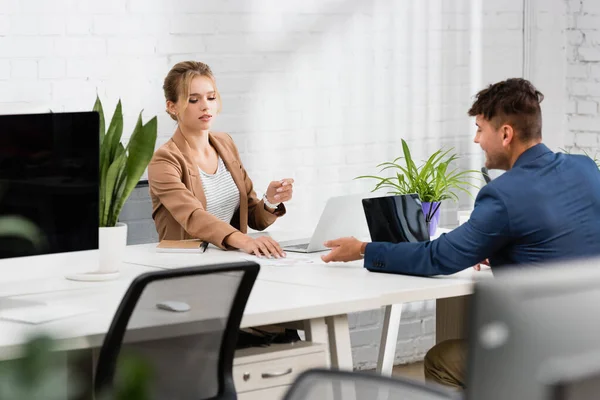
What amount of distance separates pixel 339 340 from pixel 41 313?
0.79 m

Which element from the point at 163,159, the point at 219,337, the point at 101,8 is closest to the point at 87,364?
the point at 219,337

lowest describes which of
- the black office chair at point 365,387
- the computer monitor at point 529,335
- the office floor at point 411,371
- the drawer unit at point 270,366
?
the office floor at point 411,371

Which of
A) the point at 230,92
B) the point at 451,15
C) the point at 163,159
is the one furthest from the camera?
the point at 451,15

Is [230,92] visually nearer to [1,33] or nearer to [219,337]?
[1,33]

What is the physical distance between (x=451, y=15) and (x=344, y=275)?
Result: 8.16ft

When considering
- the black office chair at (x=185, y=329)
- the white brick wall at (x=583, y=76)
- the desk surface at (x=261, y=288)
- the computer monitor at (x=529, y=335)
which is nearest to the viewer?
the computer monitor at (x=529, y=335)

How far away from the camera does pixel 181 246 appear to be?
353 cm

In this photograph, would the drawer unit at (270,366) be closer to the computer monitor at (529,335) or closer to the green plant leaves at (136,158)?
the green plant leaves at (136,158)

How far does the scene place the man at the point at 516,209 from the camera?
9.50ft

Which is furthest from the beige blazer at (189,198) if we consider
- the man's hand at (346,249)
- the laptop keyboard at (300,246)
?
the man's hand at (346,249)

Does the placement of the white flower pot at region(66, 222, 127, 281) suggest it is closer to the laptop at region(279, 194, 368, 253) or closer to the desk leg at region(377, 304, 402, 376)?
the laptop at region(279, 194, 368, 253)

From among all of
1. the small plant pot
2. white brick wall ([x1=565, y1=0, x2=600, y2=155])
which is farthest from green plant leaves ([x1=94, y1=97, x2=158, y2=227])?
white brick wall ([x1=565, y1=0, x2=600, y2=155])

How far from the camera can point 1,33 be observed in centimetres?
393

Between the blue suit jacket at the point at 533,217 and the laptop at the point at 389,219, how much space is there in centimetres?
35
